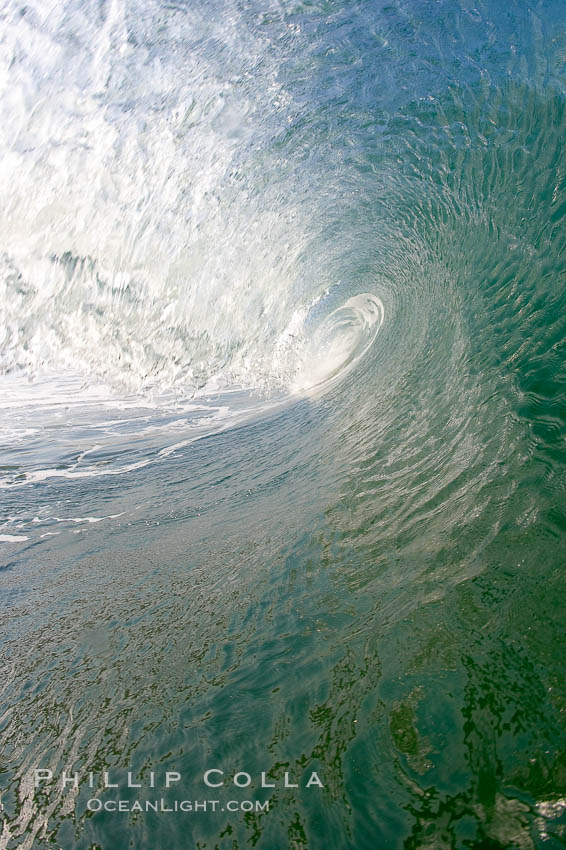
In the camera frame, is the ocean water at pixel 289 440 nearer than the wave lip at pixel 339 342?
Yes

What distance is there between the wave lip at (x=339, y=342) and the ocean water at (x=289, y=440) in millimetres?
474

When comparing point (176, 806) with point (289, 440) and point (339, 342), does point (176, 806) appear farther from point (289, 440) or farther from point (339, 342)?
point (339, 342)

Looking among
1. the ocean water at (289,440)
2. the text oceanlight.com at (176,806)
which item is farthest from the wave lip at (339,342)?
the text oceanlight.com at (176,806)

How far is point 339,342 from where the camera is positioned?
15906 mm

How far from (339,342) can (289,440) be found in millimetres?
7243

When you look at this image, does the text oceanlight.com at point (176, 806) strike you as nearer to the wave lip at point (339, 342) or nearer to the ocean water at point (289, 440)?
the ocean water at point (289, 440)

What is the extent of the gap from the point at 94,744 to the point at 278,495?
13.2 ft

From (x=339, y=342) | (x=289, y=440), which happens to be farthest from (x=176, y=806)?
(x=339, y=342)

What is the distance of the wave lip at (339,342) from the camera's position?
1301cm

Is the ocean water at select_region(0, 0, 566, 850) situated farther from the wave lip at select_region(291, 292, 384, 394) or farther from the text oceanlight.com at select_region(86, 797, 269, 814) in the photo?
the wave lip at select_region(291, 292, 384, 394)

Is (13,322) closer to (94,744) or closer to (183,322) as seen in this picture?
(183,322)

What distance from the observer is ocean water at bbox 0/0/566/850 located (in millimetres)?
2400

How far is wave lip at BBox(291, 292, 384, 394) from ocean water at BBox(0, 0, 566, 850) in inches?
18.7

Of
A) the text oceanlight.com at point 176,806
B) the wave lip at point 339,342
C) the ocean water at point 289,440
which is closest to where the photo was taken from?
the text oceanlight.com at point 176,806
